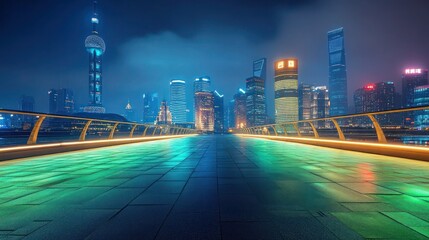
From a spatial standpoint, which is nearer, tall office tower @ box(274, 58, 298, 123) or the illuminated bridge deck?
the illuminated bridge deck

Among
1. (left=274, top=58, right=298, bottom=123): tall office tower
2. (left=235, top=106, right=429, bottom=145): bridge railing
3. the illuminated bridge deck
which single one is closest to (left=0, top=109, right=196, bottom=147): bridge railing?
the illuminated bridge deck

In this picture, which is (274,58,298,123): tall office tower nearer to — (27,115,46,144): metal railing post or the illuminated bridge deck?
(27,115,46,144): metal railing post

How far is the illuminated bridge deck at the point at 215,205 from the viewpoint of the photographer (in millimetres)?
2303

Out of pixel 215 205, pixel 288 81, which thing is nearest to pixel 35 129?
pixel 215 205

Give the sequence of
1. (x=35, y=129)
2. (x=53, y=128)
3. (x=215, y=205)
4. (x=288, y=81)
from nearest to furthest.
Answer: (x=215, y=205)
(x=35, y=129)
(x=53, y=128)
(x=288, y=81)

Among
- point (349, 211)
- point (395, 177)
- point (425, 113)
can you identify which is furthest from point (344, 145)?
point (425, 113)

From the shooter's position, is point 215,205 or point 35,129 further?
point 35,129

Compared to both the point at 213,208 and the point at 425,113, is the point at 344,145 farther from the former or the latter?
the point at 425,113

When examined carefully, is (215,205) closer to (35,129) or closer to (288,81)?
(35,129)

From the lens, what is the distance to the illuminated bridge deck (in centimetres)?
230

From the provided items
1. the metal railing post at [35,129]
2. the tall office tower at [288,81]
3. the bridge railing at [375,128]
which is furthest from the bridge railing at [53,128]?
the tall office tower at [288,81]

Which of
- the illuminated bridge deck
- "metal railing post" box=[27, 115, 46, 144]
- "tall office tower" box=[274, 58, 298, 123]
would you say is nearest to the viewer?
the illuminated bridge deck

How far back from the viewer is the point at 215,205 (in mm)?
3053

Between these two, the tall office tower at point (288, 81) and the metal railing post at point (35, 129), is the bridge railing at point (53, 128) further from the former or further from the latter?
the tall office tower at point (288, 81)
